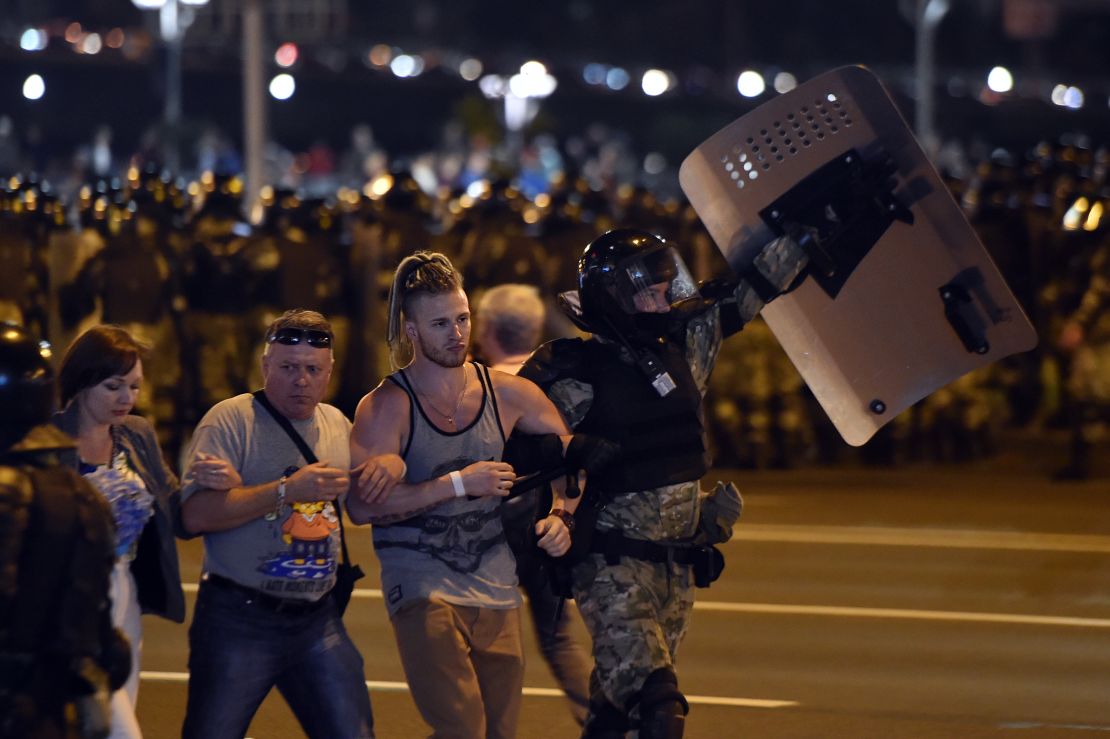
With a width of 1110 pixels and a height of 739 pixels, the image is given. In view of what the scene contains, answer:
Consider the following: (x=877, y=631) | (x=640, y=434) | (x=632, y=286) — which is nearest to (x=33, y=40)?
(x=877, y=631)

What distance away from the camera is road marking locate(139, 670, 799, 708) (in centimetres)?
745

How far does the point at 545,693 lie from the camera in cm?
769

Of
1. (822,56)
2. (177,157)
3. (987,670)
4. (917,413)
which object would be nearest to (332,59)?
(822,56)

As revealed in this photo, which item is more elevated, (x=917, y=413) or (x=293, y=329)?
(x=293, y=329)

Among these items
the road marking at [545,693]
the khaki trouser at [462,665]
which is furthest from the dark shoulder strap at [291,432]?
the road marking at [545,693]

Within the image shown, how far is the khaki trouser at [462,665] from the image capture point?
16.5 feet

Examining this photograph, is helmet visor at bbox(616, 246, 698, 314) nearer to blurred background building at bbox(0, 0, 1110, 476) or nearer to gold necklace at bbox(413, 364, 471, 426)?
gold necklace at bbox(413, 364, 471, 426)

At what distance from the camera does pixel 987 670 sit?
26.4 feet

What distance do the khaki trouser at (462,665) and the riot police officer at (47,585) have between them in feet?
3.93

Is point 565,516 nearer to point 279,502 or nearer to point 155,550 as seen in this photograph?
point 279,502

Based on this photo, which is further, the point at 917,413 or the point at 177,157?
the point at 177,157

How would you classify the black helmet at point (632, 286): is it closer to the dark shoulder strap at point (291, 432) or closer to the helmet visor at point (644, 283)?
the helmet visor at point (644, 283)

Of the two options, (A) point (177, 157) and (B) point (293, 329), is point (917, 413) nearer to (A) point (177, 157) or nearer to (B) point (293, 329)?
(B) point (293, 329)

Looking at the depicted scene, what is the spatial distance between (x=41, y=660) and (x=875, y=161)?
2.80m
